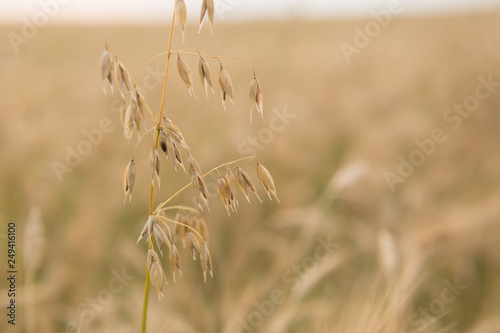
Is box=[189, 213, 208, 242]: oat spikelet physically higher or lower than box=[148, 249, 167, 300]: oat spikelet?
higher

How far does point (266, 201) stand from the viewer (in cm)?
232

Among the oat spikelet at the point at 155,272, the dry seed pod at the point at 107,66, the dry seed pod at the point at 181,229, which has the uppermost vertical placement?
the dry seed pod at the point at 107,66

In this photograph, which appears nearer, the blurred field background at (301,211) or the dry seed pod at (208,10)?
the dry seed pod at (208,10)

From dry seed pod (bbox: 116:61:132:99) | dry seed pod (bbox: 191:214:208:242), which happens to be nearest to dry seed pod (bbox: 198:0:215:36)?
dry seed pod (bbox: 116:61:132:99)

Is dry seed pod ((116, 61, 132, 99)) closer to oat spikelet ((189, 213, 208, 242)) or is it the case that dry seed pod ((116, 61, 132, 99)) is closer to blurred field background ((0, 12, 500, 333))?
blurred field background ((0, 12, 500, 333))

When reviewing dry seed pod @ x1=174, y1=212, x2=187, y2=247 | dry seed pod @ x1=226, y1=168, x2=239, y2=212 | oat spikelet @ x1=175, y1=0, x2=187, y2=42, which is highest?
oat spikelet @ x1=175, y1=0, x2=187, y2=42

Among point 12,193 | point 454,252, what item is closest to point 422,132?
point 454,252

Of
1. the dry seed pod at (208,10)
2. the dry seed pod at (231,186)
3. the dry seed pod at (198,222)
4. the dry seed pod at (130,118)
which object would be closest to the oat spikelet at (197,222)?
the dry seed pod at (198,222)

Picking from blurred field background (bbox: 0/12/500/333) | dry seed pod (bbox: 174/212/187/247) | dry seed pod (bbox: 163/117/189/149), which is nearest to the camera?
dry seed pod (bbox: 163/117/189/149)

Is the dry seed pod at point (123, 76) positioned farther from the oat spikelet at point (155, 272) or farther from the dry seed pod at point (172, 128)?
the oat spikelet at point (155, 272)

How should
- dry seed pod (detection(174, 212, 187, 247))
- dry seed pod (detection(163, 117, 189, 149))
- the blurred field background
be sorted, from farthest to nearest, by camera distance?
the blurred field background
dry seed pod (detection(174, 212, 187, 247))
dry seed pod (detection(163, 117, 189, 149))

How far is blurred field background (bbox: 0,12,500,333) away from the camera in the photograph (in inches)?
53.4

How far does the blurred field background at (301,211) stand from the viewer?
1357mm

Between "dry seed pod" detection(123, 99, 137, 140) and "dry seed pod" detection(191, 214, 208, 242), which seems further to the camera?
"dry seed pod" detection(191, 214, 208, 242)
